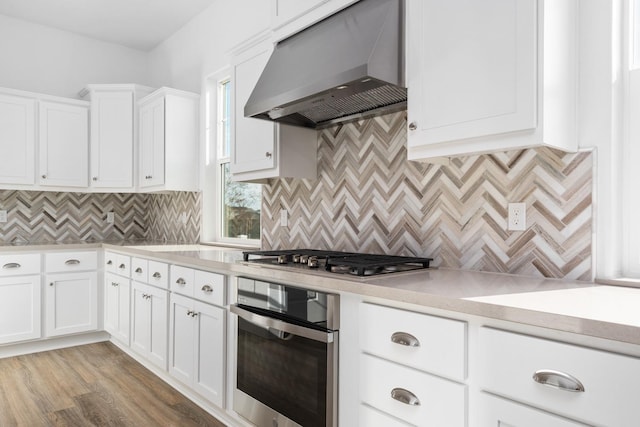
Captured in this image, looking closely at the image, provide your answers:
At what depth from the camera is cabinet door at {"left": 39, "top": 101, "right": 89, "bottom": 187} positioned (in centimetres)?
402

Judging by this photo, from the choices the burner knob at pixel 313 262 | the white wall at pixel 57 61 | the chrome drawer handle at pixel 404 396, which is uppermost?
the white wall at pixel 57 61

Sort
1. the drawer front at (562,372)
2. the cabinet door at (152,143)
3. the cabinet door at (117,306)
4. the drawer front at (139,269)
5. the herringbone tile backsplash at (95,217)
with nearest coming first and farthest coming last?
the drawer front at (562,372) < the drawer front at (139,269) < the cabinet door at (117,306) < the cabinet door at (152,143) < the herringbone tile backsplash at (95,217)

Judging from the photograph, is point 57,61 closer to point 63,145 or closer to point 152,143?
point 63,145

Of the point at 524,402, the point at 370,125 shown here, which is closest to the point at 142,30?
the point at 370,125

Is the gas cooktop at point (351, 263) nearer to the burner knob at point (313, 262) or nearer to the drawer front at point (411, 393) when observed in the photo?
the burner knob at point (313, 262)

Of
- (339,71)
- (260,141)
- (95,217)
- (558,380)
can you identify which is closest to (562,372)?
(558,380)

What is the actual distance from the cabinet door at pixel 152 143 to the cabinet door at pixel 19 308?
126 centimetres

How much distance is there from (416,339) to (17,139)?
4028mm

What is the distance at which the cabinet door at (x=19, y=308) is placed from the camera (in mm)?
3551

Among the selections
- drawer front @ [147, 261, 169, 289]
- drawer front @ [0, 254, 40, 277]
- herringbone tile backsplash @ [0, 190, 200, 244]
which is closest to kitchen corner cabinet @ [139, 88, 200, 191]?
herringbone tile backsplash @ [0, 190, 200, 244]

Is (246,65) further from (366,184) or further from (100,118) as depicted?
(100,118)

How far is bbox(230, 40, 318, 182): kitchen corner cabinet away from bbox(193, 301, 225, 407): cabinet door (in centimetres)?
86

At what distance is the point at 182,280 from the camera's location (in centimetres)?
274

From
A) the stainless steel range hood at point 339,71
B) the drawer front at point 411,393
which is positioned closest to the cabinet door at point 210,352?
the drawer front at point 411,393
